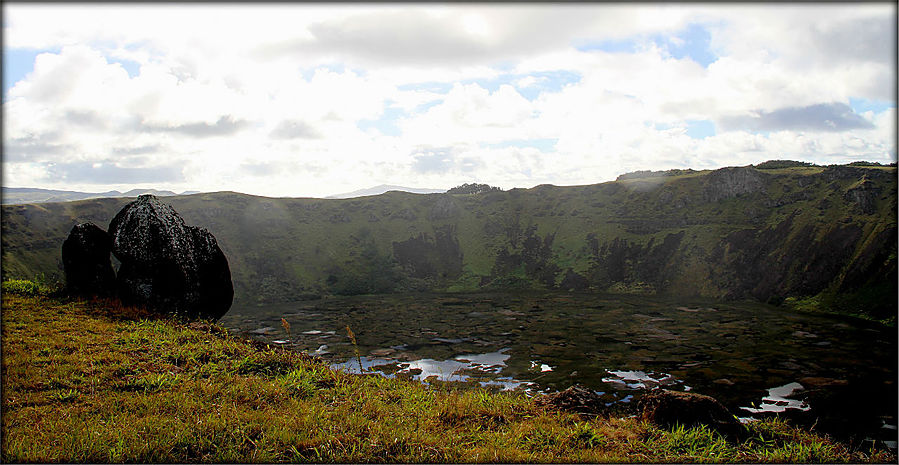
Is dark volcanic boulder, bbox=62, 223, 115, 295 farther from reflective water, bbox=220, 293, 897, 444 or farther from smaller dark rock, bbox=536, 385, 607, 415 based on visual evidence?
smaller dark rock, bbox=536, 385, 607, 415

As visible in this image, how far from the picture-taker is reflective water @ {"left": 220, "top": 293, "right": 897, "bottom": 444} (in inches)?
1129

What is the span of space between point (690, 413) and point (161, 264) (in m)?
21.3

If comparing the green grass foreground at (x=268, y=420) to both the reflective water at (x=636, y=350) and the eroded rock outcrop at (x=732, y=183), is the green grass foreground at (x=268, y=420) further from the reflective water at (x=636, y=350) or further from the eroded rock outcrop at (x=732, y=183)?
the eroded rock outcrop at (x=732, y=183)

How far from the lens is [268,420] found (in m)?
9.00

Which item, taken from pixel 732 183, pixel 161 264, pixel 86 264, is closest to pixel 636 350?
pixel 161 264

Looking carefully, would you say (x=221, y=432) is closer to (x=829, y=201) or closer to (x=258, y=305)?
(x=258, y=305)

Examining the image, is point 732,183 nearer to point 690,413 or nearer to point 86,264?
point 690,413

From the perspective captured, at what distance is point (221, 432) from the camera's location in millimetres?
8305

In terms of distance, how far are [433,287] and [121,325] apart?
10103cm

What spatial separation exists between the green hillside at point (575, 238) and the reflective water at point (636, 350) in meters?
16.2

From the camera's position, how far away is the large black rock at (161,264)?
20.2 m

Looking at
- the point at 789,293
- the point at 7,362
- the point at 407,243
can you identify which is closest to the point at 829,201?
the point at 789,293

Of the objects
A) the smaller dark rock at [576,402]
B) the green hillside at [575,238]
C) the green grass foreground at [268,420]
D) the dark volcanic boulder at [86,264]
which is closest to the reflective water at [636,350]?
the green grass foreground at [268,420]

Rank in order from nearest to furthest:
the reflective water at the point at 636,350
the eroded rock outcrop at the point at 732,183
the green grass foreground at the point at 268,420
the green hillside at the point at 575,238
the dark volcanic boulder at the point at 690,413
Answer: the green grass foreground at the point at 268,420 → the dark volcanic boulder at the point at 690,413 → the reflective water at the point at 636,350 → the green hillside at the point at 575,238 → the eroded rock outcrop at the point at 732,183
